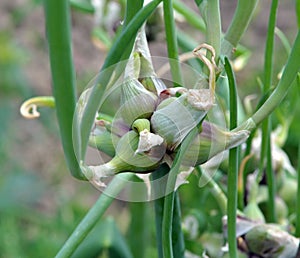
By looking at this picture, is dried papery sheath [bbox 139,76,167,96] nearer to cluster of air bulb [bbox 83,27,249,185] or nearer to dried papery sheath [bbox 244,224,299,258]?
cluster of air bulb [bbox 83,27,249,185]

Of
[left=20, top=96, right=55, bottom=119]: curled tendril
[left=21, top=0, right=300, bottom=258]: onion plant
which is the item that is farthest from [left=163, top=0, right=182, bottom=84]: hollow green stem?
[left=20, top=96, right=55, bottom=119]: curled tendril

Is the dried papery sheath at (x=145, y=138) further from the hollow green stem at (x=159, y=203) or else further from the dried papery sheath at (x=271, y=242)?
the dried papery sheath at (x=271, y=242)

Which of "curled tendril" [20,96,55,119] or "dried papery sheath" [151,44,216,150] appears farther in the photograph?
"curled tendril" [20,96,55,119]

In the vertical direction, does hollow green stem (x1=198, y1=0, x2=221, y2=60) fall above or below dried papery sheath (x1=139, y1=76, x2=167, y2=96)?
above

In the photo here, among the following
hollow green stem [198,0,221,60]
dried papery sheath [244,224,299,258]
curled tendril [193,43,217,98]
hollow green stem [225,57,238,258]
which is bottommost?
dried papery sheath [244,224,299,258]

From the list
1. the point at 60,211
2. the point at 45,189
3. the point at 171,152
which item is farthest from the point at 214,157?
the point at 45,189

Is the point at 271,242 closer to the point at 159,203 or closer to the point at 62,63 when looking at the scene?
the point at 159,203
